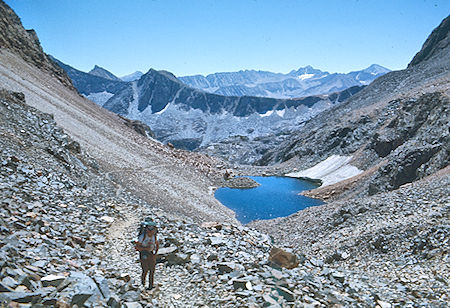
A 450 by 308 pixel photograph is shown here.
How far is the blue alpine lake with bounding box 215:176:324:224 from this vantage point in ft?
126

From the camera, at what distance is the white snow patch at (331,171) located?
54250 mm

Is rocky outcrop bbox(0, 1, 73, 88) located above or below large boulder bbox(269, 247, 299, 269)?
above

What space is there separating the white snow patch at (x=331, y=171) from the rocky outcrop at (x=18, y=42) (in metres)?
50.8

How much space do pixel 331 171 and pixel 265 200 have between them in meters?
21.9

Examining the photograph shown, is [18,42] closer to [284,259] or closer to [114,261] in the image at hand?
[114,261]

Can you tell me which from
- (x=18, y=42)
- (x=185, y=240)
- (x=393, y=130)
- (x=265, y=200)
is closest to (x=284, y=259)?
(x=185, y=240)

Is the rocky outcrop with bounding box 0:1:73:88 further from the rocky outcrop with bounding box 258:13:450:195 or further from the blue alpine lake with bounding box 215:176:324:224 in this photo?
the rocky outcrop with bounding box 258:13:450:195

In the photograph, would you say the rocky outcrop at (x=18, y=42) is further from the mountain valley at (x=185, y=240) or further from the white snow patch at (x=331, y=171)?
the white snow patch at (x=331, y=171)

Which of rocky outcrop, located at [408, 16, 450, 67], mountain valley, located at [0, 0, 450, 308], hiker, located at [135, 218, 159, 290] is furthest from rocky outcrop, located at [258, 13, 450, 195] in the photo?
hiker, located at [135, 218, 159, 290]

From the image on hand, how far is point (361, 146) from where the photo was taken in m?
63.1

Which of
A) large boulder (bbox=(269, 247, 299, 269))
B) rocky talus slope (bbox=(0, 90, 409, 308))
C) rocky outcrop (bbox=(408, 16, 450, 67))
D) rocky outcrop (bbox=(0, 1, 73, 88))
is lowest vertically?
rocky talus slope (bbox=(0, 90, 409, 308))

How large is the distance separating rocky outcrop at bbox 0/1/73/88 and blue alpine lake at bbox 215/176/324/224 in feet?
125

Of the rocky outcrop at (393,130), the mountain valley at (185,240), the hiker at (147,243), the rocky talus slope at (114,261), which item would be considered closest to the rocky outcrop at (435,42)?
the rocky outcrop at (393,130)

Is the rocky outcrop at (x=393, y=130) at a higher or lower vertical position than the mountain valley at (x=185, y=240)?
higher
